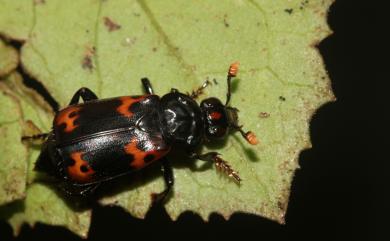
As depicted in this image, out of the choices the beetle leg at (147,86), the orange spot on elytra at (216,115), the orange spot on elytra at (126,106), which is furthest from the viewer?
the beetle leg at (147,86)

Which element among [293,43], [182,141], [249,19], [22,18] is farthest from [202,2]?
[22,18]

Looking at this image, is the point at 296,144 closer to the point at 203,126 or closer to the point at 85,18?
the point at 203,126

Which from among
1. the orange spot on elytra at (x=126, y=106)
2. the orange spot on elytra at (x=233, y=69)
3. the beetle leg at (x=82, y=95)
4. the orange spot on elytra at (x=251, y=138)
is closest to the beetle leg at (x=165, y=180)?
the orange spot on elytra at (x=126, y=106)

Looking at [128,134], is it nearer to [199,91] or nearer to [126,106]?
[126,106]

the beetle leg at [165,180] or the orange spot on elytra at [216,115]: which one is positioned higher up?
the orange spot on elytra at [216,115]

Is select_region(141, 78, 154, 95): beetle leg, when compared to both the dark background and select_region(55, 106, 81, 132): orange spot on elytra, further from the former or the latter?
the dark background

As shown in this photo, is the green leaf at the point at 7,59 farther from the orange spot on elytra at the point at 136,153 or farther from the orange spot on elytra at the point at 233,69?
the orange spot on elytra at the point at 233,69

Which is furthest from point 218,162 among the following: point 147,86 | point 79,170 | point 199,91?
point 79,170
